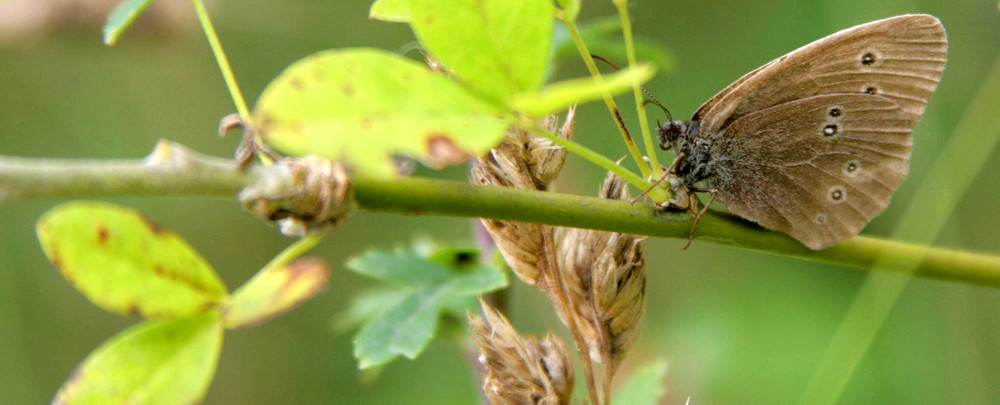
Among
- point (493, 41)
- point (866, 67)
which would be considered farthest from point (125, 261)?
point (866, 67)

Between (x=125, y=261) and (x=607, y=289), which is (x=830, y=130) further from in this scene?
(x=125, y=261)

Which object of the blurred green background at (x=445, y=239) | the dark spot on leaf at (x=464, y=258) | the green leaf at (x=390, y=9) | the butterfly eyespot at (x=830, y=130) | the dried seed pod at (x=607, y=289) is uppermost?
the green leaf at (x=390, y=9)

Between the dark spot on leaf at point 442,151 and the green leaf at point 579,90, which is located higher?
the green leaf at point 579,90

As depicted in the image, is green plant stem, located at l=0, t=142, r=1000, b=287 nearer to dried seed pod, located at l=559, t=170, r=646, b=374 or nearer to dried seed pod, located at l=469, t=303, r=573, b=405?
dried seed pod, located at l=559, t=170, r=646, b=374

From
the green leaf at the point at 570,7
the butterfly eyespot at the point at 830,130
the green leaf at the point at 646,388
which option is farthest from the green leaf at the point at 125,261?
the butterfly eyespot at the point at 830,130

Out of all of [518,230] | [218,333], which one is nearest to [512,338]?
[518,230]

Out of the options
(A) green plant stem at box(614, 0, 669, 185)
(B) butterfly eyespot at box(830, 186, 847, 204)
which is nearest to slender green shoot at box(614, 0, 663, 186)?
(A) green plant stem at box(614, 0, 669, 185)

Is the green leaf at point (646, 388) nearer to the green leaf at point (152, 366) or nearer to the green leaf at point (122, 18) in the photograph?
the green leaf at point (152, 366)

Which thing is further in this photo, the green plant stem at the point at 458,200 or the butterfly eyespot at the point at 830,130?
the butterfly eyespot at the point at 830,130
